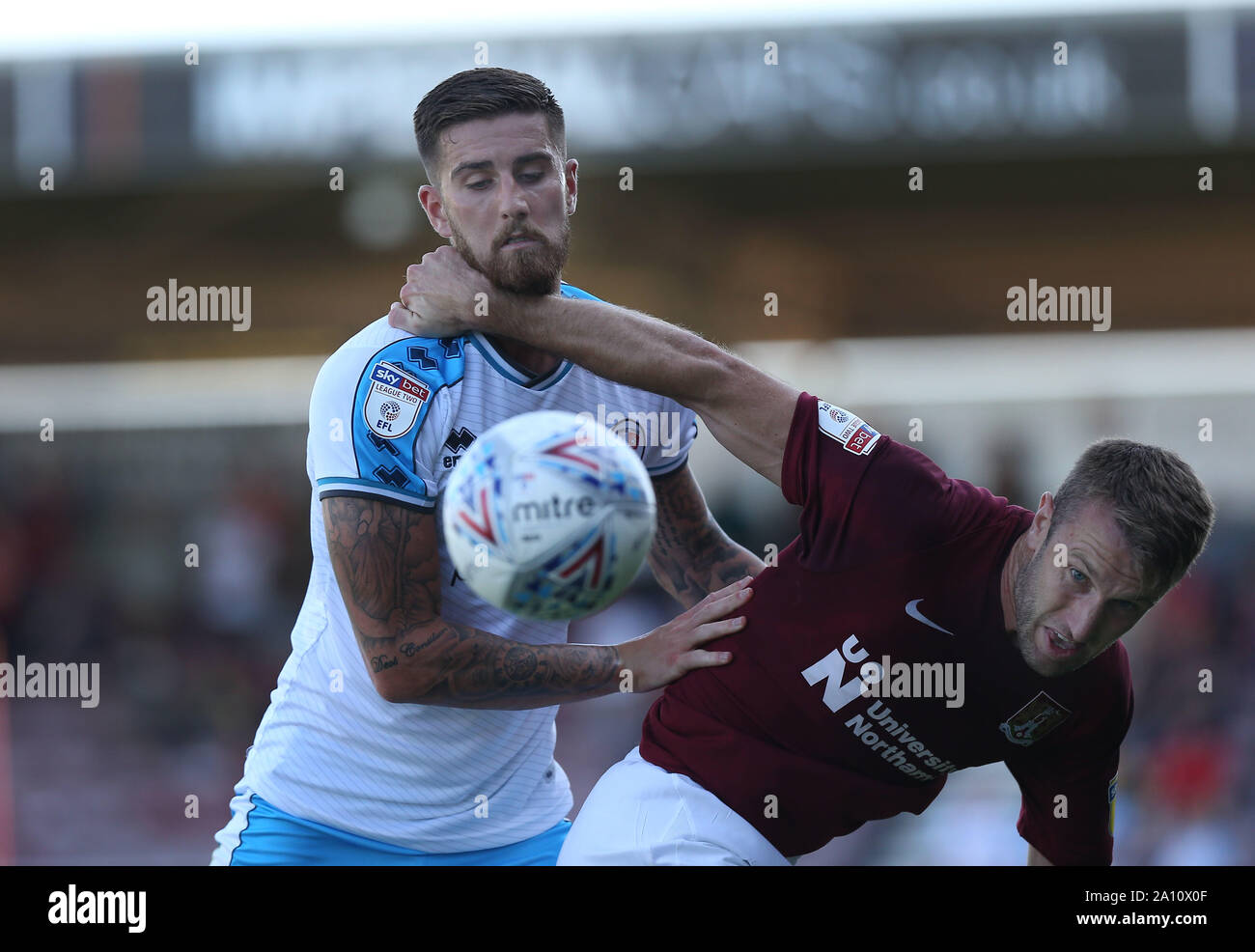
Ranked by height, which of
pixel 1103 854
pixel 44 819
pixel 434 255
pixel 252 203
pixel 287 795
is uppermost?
pixel 252 203

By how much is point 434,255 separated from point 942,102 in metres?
9.56

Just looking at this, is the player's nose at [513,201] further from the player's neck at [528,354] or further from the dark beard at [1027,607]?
the dark beard at [1027,607]

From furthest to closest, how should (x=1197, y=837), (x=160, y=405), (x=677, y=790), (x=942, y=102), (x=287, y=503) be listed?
(x=160, y=405) < (x=287, y=503) < (x=942, y=102) < (x=1197, y=837) < (x=677, y=790)

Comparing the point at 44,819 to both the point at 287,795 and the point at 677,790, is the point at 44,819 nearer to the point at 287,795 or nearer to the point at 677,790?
the point at 287,795

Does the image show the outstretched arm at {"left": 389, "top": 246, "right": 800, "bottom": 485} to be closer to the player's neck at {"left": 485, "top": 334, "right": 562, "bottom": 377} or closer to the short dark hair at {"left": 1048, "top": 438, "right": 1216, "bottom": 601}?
the player's neck at {"left": 485, "top": 334, "right": 562, "bottom": 377}

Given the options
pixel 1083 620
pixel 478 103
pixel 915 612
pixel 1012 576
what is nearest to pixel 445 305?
pixel 478 103

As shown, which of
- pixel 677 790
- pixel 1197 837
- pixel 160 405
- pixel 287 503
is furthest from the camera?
pixel 160 405

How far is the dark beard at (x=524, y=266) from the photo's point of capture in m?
3.58

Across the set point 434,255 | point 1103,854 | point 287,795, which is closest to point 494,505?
point 434,255

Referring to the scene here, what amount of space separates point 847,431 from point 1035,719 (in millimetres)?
986

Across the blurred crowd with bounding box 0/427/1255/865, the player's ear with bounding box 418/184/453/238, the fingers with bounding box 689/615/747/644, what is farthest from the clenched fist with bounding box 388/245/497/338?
the blurred crowd with bounding box 0/427/1255/865

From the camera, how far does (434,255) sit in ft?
12.1

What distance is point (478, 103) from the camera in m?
3.61

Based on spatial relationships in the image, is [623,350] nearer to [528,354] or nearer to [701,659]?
[528,354]
